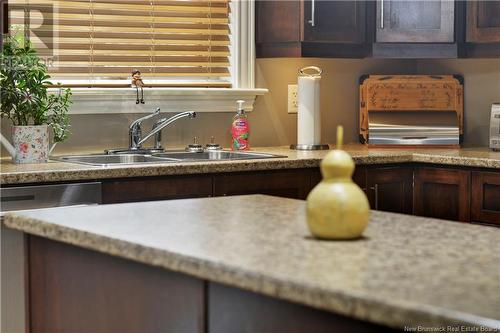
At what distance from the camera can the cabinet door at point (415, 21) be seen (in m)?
4.07

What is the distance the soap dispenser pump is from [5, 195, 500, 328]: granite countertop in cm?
180

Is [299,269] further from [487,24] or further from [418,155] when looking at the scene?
[487,24]

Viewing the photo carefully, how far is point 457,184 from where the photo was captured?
3.69m

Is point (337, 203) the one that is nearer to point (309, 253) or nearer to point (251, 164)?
point (309, 253)

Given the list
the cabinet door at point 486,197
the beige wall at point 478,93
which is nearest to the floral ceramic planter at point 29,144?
the cabinet door at point 486,197

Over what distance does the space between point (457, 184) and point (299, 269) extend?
237 centimetres

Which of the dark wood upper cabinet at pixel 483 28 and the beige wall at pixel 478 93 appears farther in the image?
the beige wall at pixel 478 93

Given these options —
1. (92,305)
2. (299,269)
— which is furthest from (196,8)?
(299,269)

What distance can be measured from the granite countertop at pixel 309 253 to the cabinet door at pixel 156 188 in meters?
1.02

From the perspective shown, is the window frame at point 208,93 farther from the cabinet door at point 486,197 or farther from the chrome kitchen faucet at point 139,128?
the cabinet door at point 486,197

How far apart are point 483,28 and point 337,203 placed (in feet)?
8.48

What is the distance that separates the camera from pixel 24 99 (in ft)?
11.0

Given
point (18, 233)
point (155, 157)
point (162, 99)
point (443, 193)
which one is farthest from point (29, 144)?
point (443, 193)

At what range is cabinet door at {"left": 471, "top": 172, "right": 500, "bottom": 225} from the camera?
3.55 m
